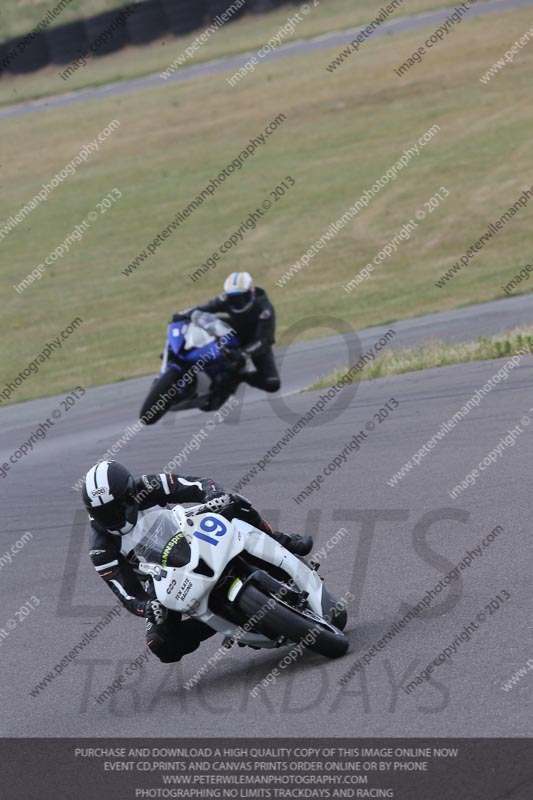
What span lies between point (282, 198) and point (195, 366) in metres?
15.9

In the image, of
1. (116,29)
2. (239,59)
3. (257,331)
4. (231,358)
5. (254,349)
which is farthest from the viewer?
(116,29)

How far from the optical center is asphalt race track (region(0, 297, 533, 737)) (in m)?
5.17

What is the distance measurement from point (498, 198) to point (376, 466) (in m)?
16.7

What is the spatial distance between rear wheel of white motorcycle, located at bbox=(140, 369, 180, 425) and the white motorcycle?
22.0 ft

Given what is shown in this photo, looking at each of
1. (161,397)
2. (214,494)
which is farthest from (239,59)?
(214,494)

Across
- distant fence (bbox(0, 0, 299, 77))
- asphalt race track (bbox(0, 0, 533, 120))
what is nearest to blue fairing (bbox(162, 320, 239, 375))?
asphalt race track (bbox(0, 0, 533, 120))

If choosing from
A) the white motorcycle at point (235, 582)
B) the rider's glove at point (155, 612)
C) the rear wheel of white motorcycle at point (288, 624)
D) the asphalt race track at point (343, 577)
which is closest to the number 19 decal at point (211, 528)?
the white motorcycle at point (235, 582)

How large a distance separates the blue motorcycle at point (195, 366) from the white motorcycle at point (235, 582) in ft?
22.1

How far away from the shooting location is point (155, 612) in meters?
5.92

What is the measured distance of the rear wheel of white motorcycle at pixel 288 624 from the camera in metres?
5.57

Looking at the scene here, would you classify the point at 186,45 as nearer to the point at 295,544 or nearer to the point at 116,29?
the point at 116,29
